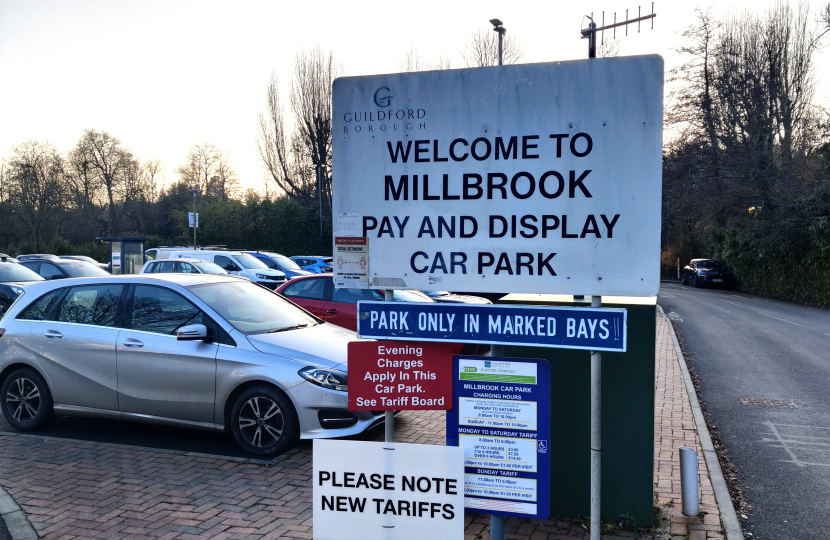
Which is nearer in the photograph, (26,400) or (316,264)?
(26,400)

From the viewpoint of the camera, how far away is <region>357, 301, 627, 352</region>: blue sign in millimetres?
3215

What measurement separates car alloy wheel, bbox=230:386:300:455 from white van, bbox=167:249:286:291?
1582 centimetres

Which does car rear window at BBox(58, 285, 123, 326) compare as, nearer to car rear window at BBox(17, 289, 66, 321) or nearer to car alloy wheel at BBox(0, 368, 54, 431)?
car rear window at BBox(17, 289, 66, 321)

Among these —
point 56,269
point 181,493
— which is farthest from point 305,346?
point 56,269

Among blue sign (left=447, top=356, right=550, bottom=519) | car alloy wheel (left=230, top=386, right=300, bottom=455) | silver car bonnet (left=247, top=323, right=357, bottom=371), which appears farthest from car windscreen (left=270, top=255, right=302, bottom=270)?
blue sign (left=447, top=356, right=550, bottom=519)

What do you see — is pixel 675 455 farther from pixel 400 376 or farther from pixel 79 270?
pixel 79 270

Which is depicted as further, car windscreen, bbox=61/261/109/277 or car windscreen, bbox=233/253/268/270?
car windscreen, bbox=233/253/268/270

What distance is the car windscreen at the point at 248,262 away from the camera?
75.8 ft

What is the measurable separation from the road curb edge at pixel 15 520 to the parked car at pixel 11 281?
38.4 feet

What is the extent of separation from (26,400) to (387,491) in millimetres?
5020

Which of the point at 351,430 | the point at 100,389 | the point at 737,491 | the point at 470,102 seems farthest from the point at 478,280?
the point at 100,389

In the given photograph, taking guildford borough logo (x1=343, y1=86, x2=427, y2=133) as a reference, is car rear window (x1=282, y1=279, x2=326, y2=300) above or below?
below

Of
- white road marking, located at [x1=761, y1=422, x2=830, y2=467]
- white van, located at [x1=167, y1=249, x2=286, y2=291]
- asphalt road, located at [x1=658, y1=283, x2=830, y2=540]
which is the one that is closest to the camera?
asphalt road, located at [x1=658, y1=283, x2=830, y2=540]

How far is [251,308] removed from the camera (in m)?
6.94
